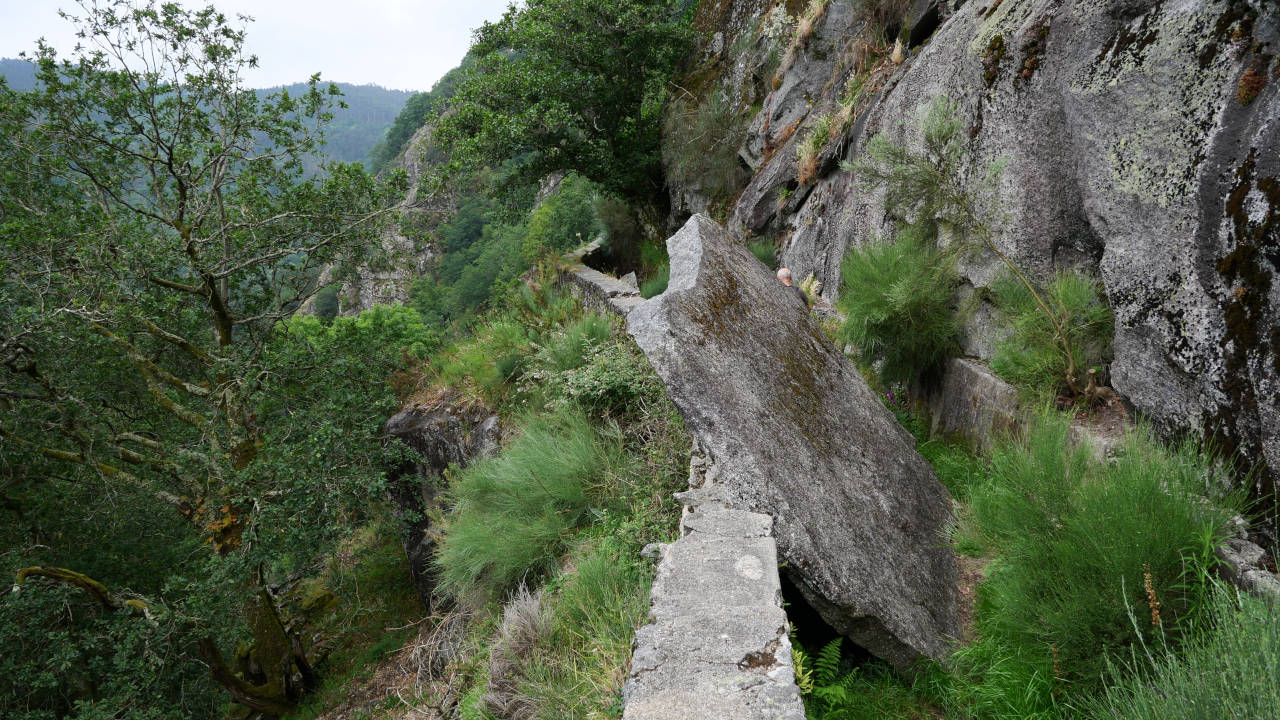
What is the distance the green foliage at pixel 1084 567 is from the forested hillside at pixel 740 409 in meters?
0.02

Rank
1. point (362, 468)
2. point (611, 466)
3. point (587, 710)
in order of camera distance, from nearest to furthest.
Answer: point (587, 710)
point (611, 466)
point (362, 468)

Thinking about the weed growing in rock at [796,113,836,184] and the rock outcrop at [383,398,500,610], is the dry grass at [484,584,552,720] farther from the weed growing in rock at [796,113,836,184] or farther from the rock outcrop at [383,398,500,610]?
the weed growing in rock at [796,113,836,184]

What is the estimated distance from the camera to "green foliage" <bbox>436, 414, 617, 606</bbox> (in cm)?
405

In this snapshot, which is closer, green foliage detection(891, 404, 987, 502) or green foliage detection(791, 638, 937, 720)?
green foliage detection(791, 638, 937, 720)

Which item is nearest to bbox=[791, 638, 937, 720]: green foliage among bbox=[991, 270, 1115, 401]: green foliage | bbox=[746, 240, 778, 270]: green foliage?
bbox=[991, 270, 1115, 401]: green foliage

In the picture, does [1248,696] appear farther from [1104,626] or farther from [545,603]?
[545,603]

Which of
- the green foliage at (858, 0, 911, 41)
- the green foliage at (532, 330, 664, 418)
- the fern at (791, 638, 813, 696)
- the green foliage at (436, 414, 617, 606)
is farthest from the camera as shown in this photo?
the green foliage at (858, 0, 911, 41)

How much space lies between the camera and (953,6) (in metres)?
6.94

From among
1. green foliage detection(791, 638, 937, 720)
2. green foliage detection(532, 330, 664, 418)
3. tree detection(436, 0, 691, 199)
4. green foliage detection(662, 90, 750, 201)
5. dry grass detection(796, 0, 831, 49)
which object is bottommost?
green foliage detection(791, 638, 937, 720)

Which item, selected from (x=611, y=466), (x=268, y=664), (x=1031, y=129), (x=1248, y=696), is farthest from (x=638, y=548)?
(x=268, y=664)

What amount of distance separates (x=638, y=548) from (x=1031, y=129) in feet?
13.3

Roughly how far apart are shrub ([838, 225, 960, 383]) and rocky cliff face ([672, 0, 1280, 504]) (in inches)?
11.0

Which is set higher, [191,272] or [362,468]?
[191,272]

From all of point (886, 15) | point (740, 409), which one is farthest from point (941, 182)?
point (886, 15)
